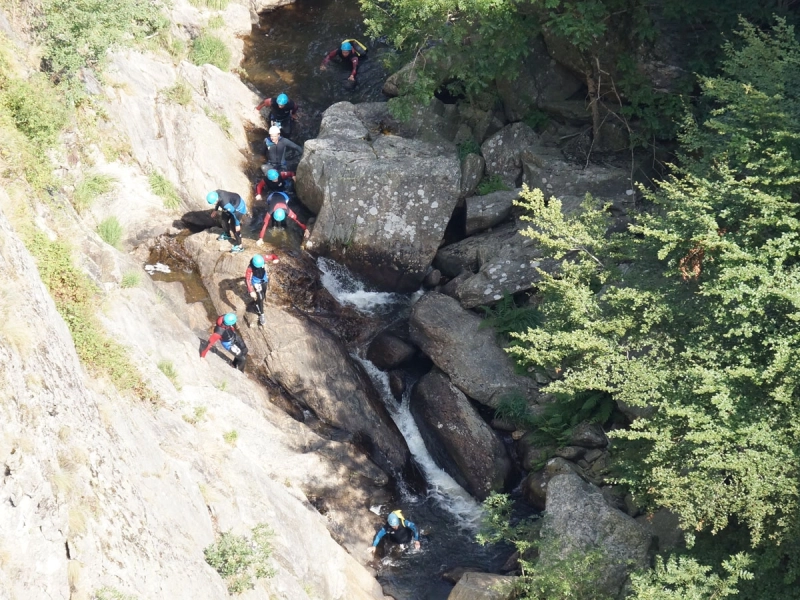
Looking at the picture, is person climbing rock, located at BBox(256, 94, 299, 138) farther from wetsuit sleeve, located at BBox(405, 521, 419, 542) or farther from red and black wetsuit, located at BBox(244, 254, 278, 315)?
wetsuit sleeve, located at BBox(405, 521, 419, 542)

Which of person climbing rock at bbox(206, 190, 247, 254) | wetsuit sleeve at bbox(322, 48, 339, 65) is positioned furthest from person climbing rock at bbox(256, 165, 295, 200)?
wetsuit sleeve at bbox(322, 48, 339, 65)

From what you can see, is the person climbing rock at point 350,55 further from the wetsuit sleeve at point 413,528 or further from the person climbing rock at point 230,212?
the wetsuit sleeve at point 413,528

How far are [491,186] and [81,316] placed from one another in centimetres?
973

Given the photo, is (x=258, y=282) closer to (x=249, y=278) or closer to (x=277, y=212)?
(x=249, y=278)

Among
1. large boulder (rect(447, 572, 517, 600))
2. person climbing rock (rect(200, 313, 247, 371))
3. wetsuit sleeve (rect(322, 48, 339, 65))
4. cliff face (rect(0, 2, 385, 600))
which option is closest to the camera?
cliff face (rect(0, 2, 385, 600))

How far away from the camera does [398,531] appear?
46.3 feet

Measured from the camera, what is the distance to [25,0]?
15828 millimetres

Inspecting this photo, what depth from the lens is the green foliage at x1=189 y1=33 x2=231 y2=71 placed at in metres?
20.9

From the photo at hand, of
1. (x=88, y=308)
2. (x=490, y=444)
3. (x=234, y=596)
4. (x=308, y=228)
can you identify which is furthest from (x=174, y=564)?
(x=308, y=228)

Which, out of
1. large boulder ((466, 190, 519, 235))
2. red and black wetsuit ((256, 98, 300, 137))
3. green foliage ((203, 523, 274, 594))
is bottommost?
green foliage ((203, 523, 274, 594))

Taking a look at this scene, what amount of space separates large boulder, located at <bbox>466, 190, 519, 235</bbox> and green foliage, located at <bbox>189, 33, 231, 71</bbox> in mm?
7552

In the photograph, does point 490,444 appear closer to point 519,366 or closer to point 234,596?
point 519,366

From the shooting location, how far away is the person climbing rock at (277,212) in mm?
Result: 17391

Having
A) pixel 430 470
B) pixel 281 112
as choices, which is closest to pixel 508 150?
pixel 281 112
